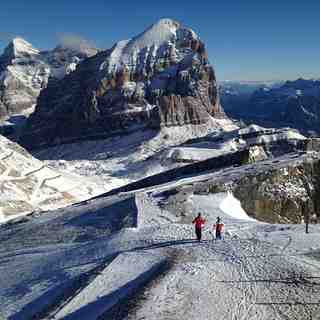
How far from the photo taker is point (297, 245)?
28.1 metres

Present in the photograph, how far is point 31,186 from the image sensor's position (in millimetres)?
123500

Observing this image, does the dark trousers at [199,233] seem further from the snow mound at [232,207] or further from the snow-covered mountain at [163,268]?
the snow mound at [232,207]

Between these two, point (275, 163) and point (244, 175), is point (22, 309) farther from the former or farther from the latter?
point (275, 163)

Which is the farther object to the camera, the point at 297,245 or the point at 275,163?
the point at 275,163

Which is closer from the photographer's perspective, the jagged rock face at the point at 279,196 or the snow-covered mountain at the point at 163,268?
the snow-covered mountain at the point at 163,268

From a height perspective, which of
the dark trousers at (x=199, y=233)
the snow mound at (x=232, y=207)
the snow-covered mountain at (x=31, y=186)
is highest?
the dark trousers at (x=199, y=233)

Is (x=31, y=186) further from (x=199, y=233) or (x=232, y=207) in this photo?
(x=199, y=233)

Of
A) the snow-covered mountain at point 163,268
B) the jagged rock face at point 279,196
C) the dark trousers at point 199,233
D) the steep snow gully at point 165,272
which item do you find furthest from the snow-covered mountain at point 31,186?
the dark trousers at point 199,233

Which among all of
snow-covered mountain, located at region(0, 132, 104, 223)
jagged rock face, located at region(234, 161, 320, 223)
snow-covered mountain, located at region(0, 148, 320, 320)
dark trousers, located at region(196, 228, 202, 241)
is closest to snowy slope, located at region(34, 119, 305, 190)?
snow-covered mountain, located at region(0, 132, 104, 223)

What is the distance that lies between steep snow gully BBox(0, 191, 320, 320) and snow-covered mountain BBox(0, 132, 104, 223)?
65617mm

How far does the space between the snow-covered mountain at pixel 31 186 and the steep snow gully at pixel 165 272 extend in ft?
215

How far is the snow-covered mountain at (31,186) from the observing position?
110 meters

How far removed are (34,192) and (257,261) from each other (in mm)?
98569

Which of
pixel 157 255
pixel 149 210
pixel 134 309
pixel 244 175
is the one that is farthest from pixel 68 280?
pixel 244 175
